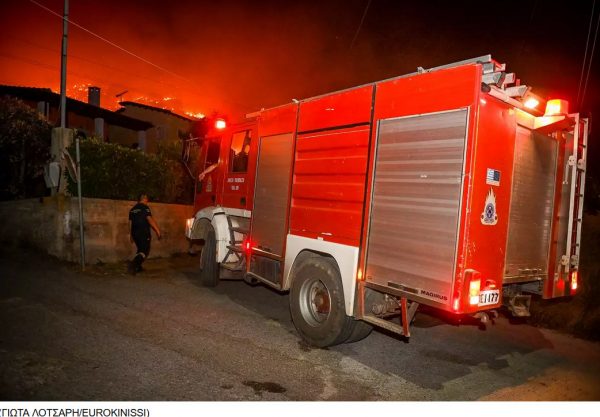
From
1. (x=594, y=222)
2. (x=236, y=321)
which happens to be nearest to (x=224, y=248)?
(x=236, y=321)

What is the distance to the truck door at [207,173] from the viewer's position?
26.0ft

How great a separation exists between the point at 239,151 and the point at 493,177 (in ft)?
14.3

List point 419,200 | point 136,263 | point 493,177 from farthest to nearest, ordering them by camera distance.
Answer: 1. point 136,263
2. point 419,200
3. point 493,177

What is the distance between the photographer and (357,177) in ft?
15.5

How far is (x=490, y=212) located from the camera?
13.0ft

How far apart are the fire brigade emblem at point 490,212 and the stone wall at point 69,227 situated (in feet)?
27.8

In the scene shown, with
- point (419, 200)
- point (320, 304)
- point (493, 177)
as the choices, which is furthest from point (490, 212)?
point (320, 304)

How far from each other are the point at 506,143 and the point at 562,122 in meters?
0.98

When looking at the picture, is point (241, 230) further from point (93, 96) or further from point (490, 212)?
point (93, 96)

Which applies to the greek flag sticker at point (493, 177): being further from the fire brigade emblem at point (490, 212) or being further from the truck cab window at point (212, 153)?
the truck cab window at point (212, 153)

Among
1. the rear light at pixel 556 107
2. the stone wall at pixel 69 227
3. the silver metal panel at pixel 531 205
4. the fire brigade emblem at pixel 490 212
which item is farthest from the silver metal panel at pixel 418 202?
the stone wall at pixel 69 227

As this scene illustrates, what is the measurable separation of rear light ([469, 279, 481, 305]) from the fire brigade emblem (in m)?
0.56

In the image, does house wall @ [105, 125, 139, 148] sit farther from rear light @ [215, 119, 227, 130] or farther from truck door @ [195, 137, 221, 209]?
rear light @ [215, 119, 227, 130]
